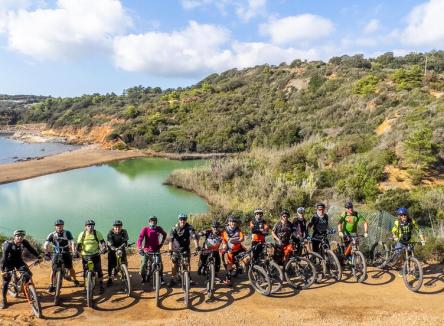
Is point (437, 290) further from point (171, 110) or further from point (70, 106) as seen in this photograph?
point (70, 106)

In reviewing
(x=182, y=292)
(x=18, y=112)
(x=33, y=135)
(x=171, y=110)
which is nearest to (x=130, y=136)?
(x=171, y=110)

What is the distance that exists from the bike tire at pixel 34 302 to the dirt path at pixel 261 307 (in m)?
0.14

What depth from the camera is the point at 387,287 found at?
8.78 metres

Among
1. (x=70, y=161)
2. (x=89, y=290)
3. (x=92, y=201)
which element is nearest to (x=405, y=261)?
(x=89, y=290)

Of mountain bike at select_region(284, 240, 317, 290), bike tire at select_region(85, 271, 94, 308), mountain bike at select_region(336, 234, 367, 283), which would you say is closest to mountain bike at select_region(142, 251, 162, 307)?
bike tire at select_region(85, 271, 94, 308)

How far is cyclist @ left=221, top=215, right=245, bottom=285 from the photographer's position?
350 inches

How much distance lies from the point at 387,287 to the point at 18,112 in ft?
381

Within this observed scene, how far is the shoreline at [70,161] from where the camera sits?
37947mm

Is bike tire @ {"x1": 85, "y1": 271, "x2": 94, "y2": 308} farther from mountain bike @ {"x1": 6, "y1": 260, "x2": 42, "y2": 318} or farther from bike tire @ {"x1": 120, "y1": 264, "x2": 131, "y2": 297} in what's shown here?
mountain bike @ {"x1": 6, "y1": 260, "x2": 42, "y2": 318}

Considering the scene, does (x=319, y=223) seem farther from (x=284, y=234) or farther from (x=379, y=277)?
(x=379, y=277)

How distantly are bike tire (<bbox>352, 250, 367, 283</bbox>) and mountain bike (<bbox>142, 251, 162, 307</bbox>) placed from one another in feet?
14.5

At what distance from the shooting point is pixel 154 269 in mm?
8414

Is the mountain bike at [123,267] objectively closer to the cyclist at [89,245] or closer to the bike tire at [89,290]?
the cyclist at [89,245]

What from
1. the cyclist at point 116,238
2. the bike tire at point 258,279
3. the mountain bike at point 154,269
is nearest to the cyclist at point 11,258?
the cyclist at point 116,238
